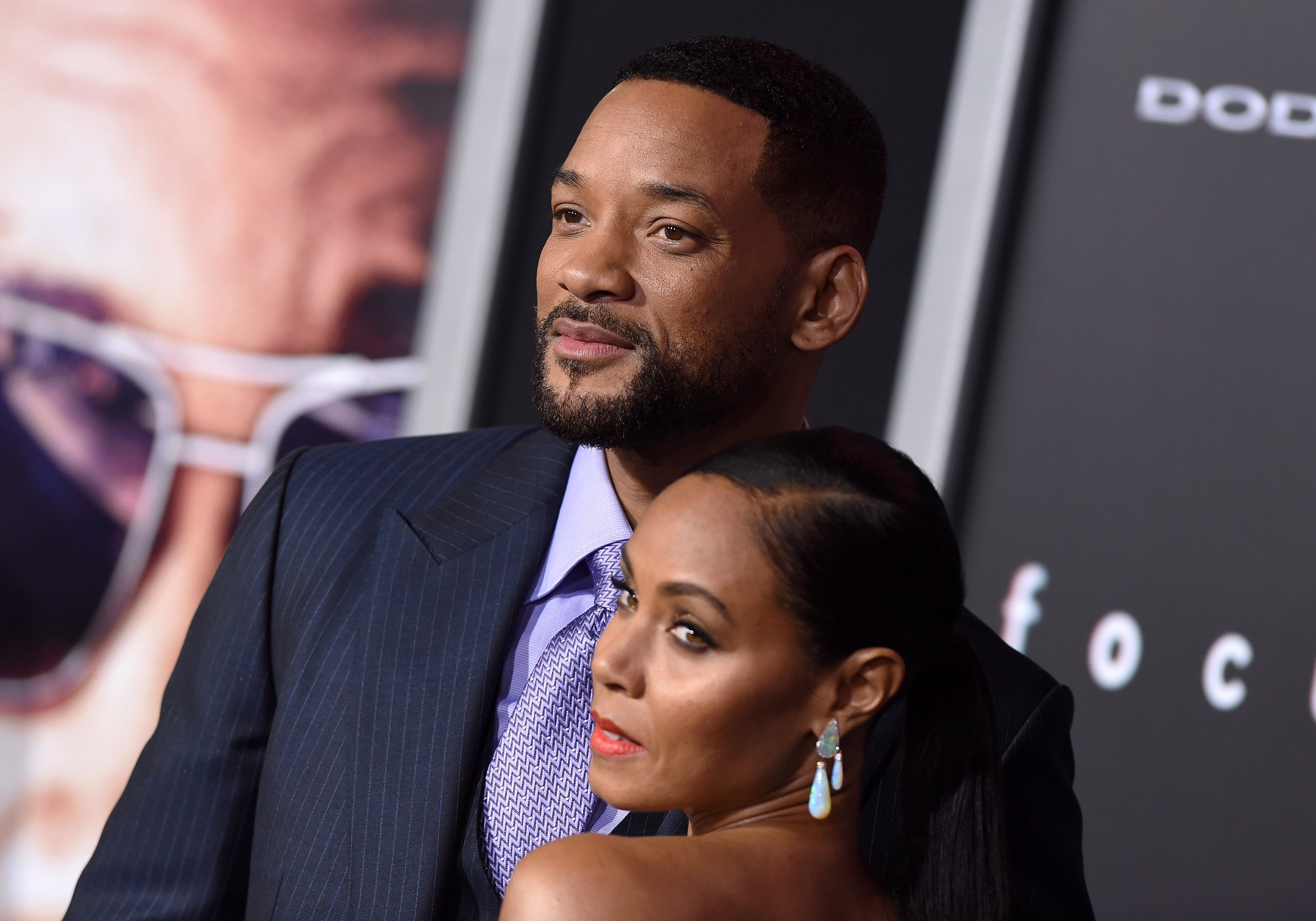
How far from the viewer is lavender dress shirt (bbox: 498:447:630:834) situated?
171 centimetres

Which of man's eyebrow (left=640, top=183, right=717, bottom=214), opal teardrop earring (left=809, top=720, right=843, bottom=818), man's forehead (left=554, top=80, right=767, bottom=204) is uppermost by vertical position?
man's forehead (left=554, top=80, right=767, bottom=204)

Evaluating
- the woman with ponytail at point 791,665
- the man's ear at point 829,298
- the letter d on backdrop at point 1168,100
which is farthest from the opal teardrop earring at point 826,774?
the letter d on backdrop at point 1168,100

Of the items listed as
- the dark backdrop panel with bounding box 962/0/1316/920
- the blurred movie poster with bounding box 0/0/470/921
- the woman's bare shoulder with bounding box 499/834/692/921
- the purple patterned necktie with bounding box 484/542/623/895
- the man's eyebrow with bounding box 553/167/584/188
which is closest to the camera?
the woman's bare shoulder with bounding box 499/834/692/921

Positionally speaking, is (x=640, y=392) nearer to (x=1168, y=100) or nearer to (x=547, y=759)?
(x=547, y=759)

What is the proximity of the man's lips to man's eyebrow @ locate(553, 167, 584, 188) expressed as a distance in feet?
0.58

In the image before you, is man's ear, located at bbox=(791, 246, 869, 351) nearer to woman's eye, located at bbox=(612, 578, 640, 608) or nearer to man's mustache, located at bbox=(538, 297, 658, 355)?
man's mustache, located at bbox=(538, 297, 658, 355)

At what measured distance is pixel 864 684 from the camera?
1219 millimetres

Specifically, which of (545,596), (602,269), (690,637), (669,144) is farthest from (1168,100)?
(690,637)

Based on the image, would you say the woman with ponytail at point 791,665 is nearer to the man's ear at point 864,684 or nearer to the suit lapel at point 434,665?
the man's ear at point 864,684

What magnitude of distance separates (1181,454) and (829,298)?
152 cm

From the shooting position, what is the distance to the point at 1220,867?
292 cm

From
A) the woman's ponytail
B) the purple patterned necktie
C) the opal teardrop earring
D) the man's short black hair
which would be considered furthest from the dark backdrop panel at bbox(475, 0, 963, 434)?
the opal teardrop earring

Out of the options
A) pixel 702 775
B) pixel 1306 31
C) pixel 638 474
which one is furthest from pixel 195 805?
pixel 1306 31

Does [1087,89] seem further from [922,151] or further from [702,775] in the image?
[702,775]
